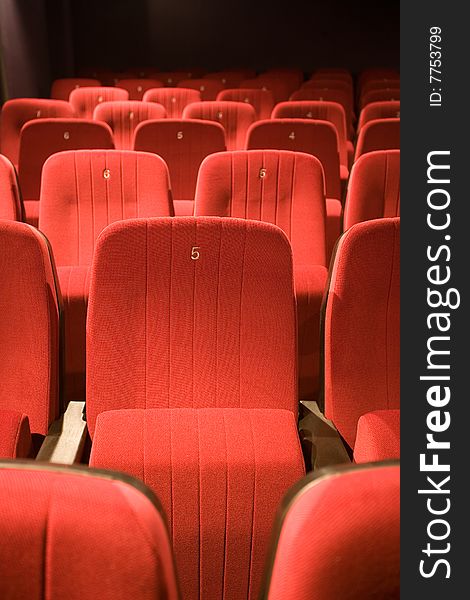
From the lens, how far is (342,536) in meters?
0.47

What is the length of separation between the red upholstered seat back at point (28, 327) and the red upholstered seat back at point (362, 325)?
1.30 ft

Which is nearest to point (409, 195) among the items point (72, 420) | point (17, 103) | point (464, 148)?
point (464, 148)

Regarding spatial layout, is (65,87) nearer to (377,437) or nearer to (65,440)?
(65,440)

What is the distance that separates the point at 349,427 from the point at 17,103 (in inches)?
77.5

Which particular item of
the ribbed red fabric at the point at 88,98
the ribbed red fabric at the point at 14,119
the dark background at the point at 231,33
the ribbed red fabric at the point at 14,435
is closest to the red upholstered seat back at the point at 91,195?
the ribbed red fabric at the point at 14,435

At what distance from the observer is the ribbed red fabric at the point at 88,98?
3.36 metres

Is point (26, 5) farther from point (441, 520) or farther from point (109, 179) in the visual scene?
point (441, 520)

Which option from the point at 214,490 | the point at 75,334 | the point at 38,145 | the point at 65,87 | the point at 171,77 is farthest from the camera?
the point at 171,77

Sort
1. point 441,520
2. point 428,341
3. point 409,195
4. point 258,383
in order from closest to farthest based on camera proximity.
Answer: point 441,520
point 428,341
point 409,195
point 258,383

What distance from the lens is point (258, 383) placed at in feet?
3.32

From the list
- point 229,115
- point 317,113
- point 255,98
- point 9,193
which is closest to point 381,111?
point 317,113

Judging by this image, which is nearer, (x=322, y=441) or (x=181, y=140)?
(x=322, y=441)

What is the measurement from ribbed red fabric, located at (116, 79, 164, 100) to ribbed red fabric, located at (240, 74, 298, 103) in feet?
1.80

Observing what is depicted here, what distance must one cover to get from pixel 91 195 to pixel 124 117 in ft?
4.04
